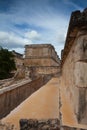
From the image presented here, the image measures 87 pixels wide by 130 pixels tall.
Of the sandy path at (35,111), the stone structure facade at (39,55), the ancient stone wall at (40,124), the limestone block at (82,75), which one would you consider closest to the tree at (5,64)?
the stone structure facade at (39,55)

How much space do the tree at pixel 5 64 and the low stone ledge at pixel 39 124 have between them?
2535 cm

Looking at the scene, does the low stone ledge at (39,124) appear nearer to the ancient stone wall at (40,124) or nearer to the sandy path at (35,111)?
the ancient stone wall at (40,124)

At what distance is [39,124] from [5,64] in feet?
88.1

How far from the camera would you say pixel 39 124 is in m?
2.13

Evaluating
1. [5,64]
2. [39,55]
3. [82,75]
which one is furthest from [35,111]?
[39,55]

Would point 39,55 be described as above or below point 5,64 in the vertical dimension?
above


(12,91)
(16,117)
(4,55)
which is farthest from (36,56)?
(16,117)

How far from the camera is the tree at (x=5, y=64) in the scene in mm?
27277

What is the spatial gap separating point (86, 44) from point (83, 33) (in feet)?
0.48

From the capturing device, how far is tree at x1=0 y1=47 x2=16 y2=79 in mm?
27277

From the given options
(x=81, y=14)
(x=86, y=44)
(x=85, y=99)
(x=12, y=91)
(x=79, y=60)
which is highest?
(x=81, y=14)

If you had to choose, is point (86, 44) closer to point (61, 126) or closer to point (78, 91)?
point (78, 91)

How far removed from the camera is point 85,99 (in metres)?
1.94

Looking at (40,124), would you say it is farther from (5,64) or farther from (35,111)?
(5,64)
